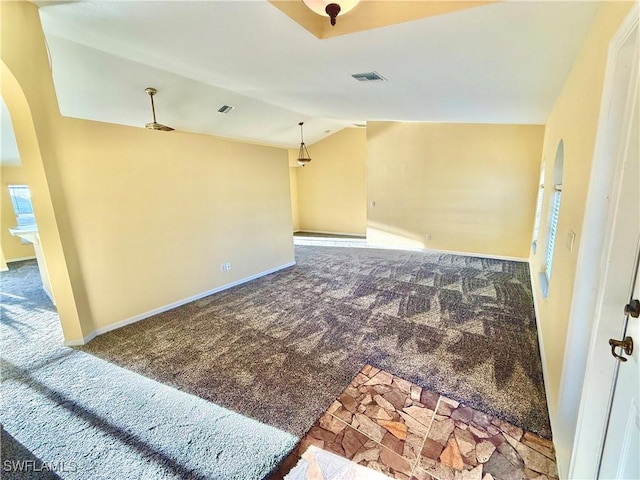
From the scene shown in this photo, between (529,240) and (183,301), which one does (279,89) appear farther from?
(529,240)

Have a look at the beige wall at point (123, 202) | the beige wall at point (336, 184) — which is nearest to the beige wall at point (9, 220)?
the beige wall at point (123, 202)

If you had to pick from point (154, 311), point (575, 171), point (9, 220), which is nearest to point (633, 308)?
point (575, 171)

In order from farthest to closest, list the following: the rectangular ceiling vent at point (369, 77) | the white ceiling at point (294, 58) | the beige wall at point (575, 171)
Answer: the rectangular ceiling vent at point (369, 77)
the white ceiling at point (294, 58)
the beige wall at point (575, 171)

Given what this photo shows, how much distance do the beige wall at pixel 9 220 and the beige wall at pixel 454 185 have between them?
793 cm

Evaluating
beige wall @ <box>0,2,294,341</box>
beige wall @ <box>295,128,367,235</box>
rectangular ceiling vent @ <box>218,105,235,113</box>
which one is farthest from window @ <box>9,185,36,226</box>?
beige wall @ <box>295,128,367,235</box>

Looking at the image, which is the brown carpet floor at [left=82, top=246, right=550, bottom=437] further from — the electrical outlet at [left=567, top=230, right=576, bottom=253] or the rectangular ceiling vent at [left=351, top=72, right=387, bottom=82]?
the rectangular ceiling vent at [left=351, top=72, right=387, bottom=82]

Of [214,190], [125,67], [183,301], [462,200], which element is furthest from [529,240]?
[125,67]

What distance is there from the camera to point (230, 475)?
5.00ft

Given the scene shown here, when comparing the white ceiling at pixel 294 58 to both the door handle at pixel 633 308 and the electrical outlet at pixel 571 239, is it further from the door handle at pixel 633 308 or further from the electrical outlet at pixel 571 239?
the door handle at pixel 633 308

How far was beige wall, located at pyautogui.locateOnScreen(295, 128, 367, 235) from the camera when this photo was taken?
8773 mm

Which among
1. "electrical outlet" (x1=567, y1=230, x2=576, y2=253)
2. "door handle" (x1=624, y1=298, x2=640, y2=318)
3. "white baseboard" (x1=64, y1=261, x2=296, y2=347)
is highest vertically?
"electrical outlet" (x1=567, y1=230, x2=576, y2=253)

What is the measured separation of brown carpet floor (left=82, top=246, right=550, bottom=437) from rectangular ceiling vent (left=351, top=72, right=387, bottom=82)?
8.57ft

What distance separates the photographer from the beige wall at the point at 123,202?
7.72 feet

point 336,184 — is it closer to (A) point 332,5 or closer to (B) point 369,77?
(B) point 369,77
